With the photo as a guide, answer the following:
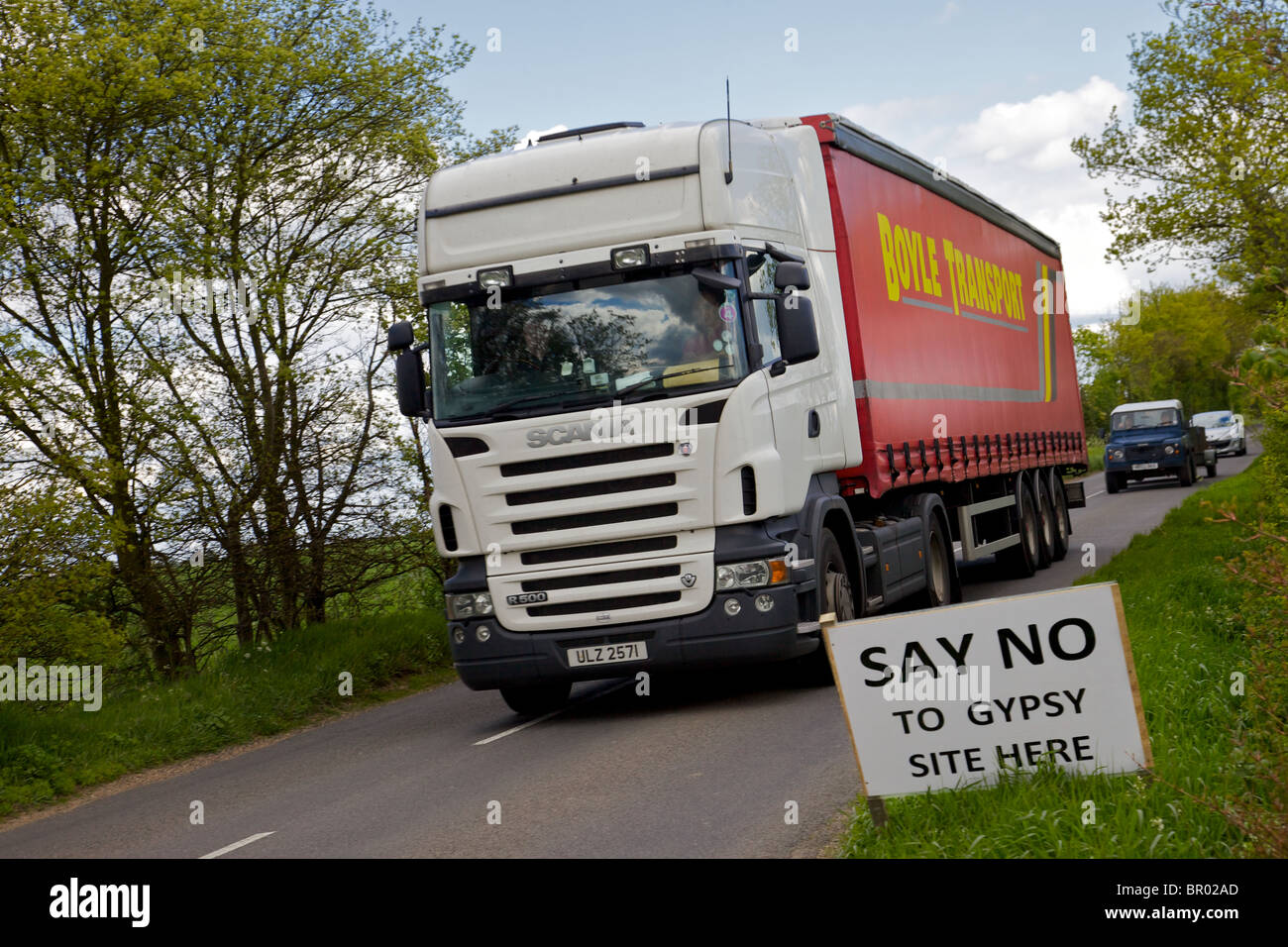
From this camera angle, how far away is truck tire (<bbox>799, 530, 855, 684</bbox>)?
420 inches

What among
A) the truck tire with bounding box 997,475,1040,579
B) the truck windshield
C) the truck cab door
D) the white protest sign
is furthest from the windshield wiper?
the truck tire with bounding box 997,475,1040,579

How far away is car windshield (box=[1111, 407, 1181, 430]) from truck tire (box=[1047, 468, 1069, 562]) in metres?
16.6

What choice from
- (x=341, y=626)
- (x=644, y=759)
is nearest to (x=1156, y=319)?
(x=341, y=626)

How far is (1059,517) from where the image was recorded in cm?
2123

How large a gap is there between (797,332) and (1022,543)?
957 cm

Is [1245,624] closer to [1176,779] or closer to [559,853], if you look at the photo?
[1176,779]

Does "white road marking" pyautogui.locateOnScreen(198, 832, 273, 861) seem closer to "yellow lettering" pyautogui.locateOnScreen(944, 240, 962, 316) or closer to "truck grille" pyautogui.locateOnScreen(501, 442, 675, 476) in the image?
"truck grille" pyautogui.locateOnScreen(501, 442, 675, 476)

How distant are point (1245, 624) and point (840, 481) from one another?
3805 mm

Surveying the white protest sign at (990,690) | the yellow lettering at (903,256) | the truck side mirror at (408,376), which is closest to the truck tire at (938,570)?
the yellow lettering at (903,256)

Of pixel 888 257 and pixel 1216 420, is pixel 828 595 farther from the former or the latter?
pixel 1216 420

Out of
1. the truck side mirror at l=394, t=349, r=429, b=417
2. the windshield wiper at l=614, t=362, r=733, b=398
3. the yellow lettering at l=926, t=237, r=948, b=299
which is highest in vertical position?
the yellow lettering at l=926, t=237, r=948, b=299

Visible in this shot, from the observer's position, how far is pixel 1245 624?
370 inches

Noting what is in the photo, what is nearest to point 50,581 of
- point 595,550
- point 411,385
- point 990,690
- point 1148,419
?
point 411,385
